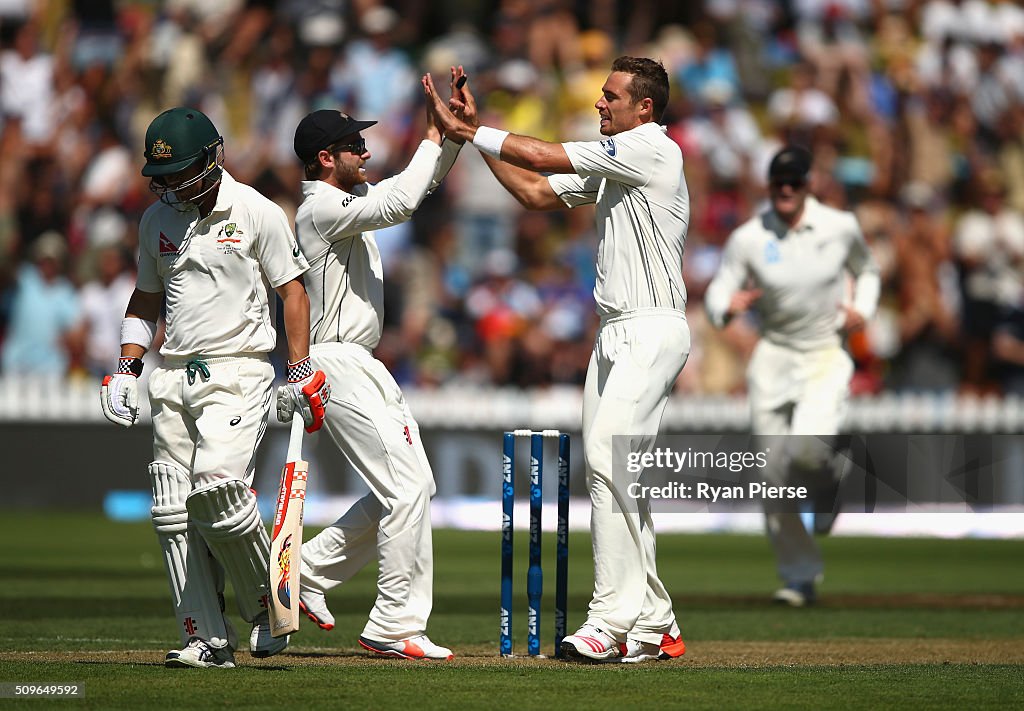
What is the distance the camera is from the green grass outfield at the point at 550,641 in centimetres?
649

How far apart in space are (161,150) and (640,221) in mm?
2154

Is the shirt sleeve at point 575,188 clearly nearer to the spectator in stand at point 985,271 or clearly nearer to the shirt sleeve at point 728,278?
the shirt sleeve at point 728,278

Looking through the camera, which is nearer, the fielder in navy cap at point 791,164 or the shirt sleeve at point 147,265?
the shirt sleeve at point 147,265

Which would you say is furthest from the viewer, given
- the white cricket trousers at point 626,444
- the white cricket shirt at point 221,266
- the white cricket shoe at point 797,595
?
the white cricket shoe at point 797,595

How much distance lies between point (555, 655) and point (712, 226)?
11543 millimetres

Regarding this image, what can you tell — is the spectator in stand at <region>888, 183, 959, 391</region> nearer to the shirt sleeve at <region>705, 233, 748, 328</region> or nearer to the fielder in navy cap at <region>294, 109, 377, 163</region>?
the shirt sleeve at <region>705, 233, 748, 328</region>

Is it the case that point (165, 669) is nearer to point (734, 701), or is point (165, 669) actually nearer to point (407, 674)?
point (407, 674)

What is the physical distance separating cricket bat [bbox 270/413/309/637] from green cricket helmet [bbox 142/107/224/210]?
45.8 inches

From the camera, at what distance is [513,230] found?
19.1 meters

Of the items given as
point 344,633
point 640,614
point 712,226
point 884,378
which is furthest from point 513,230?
point 640,614

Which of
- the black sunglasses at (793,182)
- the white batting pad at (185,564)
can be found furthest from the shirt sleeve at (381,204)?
the black sunglasses at (793,182)

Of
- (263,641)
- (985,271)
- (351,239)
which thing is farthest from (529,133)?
(263,641)

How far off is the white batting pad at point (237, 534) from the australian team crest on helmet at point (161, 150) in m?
1.41

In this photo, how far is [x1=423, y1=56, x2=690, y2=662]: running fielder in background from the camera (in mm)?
7465
